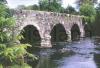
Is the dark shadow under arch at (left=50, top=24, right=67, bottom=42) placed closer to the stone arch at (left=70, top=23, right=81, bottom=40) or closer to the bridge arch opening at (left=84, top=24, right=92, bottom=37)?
the stone arch at (left=70, top=23, right=81, bottom=40)

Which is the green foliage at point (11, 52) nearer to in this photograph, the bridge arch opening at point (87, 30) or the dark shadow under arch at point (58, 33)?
the dark shadow under arch at point (58, 33)

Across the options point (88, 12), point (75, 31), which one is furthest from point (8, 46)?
point (88, 12)

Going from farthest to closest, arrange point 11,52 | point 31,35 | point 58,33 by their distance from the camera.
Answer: point 58,33 → point 31,35 → point 11,52

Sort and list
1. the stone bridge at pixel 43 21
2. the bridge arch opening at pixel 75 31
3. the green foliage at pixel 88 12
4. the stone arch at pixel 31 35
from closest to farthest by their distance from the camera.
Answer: the stone bridge at pixel 43 21 → the stone arch at pixel 31 35 → the bridge arch opening at pixel 75 31 → the green foliage at pixel 88 12

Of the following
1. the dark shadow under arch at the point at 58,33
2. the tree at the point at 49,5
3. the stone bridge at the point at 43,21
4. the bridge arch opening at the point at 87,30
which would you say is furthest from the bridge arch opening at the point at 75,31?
the stone bridge at the point at 43,21

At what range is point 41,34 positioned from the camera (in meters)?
38.3

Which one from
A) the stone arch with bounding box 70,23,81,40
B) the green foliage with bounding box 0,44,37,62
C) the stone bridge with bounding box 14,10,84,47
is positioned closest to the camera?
the green foliage with bounding box 0,44,37,62

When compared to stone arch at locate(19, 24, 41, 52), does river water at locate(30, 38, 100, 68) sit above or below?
below

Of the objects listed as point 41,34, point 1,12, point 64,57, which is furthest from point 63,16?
point 1,12

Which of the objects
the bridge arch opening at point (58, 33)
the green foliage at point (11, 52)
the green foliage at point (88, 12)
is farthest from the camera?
the green foliage at point (88, 12)

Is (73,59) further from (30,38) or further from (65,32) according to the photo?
(65,32)

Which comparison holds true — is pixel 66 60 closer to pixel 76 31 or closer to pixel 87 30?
pixel 76 31

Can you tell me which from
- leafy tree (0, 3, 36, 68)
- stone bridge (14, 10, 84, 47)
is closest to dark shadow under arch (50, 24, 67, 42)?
stone bridge (14, 10, 84, 47)

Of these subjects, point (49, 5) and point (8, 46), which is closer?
point (8, 46)
